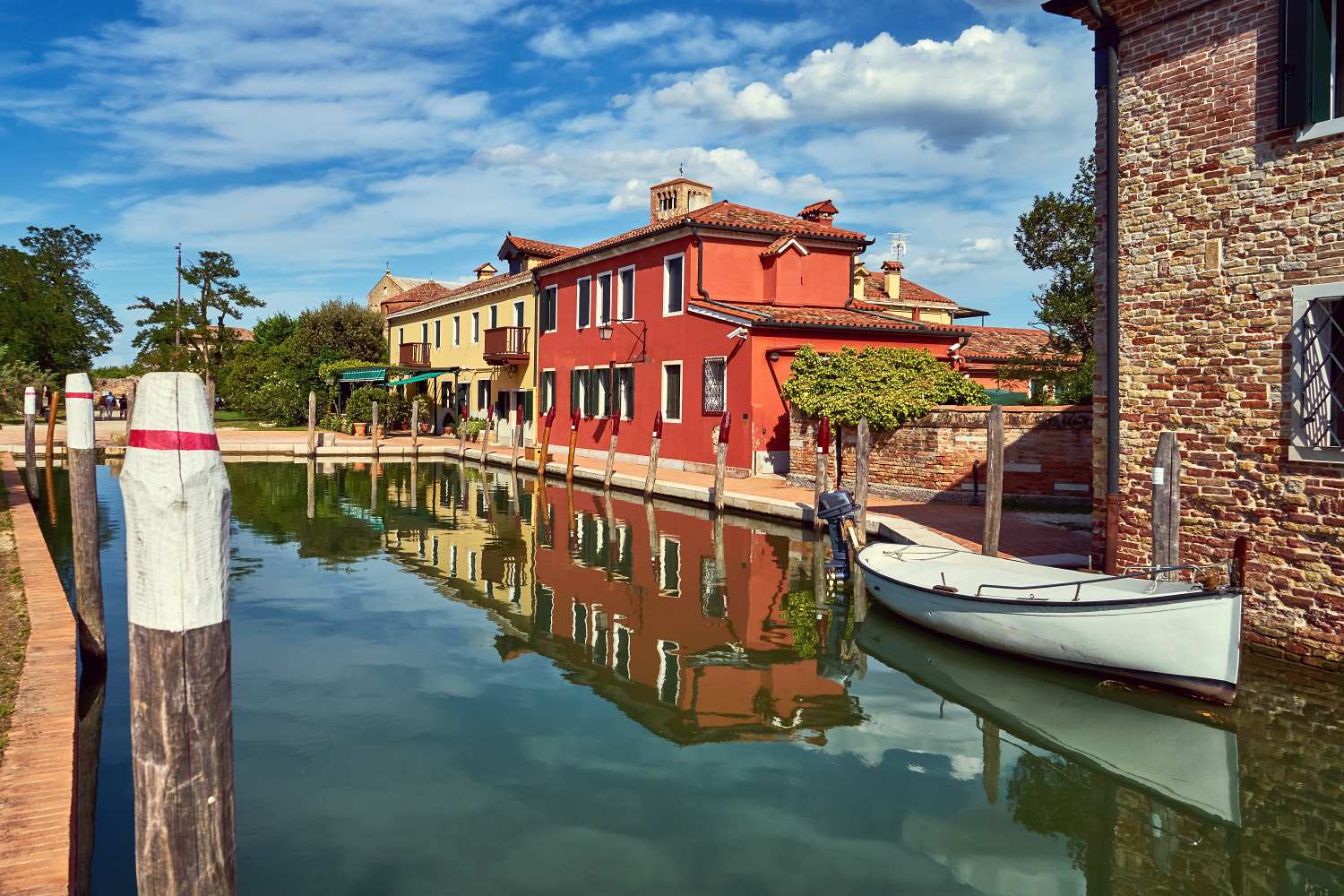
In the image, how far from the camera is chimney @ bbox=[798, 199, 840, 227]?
25.2m

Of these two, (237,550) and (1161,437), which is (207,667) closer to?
(1161,437)

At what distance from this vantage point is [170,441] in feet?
6.59

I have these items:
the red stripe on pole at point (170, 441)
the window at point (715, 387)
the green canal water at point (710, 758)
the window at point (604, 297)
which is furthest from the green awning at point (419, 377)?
the red stripe on pole at point (170, 441)

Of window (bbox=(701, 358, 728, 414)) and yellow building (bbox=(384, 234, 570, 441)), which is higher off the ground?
yellow building (bbox=(384, 234, 570, 441))

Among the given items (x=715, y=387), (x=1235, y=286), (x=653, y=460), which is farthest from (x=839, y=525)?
(x=715, y=387)

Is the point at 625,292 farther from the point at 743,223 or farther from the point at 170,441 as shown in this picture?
the point at 170,441

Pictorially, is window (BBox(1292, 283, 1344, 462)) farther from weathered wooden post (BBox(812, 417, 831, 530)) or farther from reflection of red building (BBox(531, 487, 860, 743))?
weathered wooden post (BBox(812, 417, 831, 530))

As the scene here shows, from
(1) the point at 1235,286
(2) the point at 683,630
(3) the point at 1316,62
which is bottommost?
(2) the point at 683,630

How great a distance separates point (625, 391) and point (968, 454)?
1109 cm

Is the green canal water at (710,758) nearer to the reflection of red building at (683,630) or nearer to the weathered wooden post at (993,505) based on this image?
the reflection of red building at (683,630)

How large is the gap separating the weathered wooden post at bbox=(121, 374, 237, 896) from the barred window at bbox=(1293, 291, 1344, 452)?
803 cm

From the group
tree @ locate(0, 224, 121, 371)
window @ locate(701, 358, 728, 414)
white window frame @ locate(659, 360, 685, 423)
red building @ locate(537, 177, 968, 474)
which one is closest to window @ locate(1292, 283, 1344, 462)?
red building @ locate(537, 177, 968, 474)

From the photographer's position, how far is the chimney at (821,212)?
25.2 m

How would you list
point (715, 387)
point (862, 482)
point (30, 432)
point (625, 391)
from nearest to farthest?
point (862, 482) → point (30, 432) → point (715, 387) → point (625, 391)
